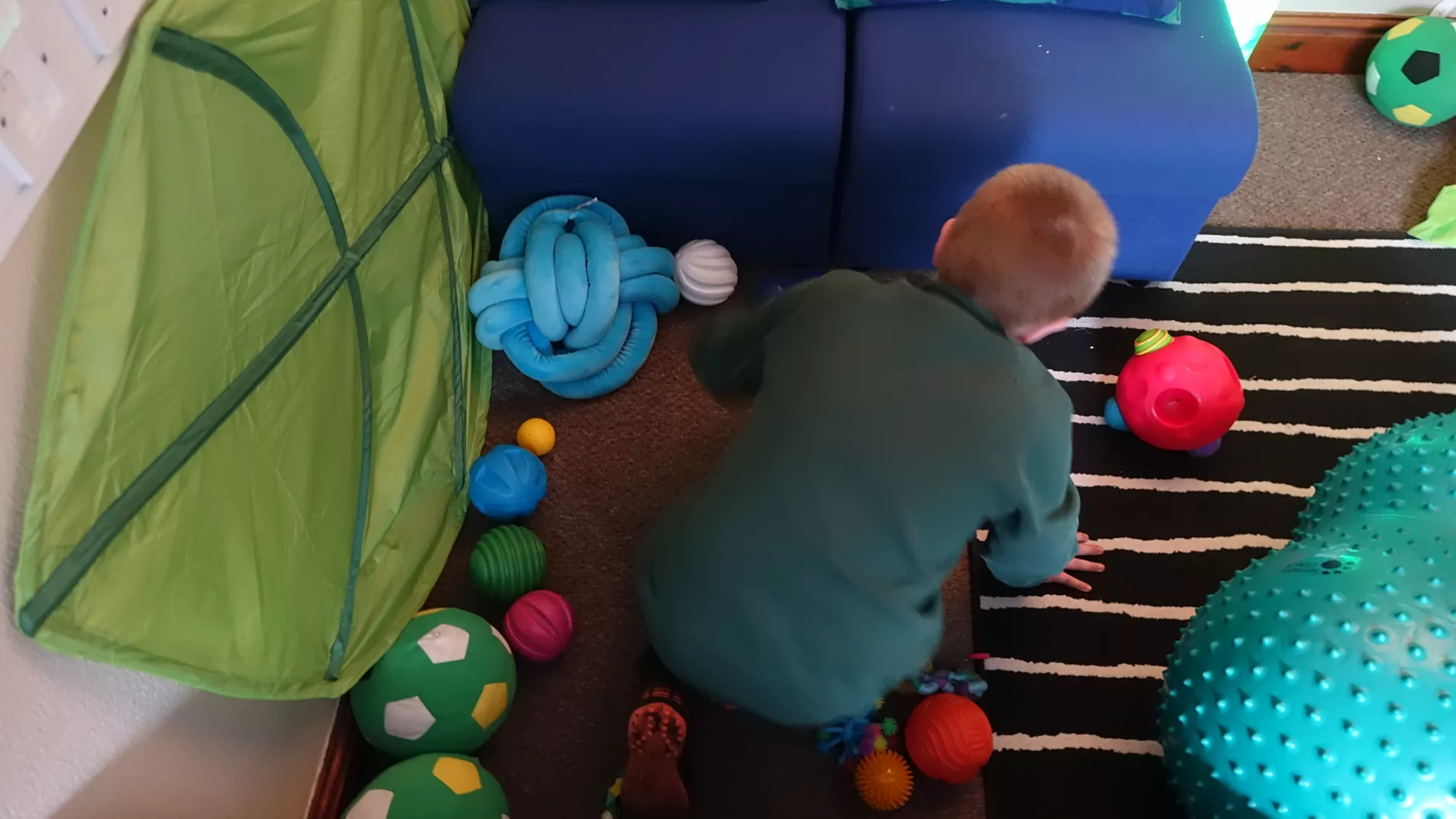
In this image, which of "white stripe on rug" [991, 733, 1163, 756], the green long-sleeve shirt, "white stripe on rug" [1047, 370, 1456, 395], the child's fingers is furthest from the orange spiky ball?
"white stripe on rug" [1047, 370, 1456, 395]

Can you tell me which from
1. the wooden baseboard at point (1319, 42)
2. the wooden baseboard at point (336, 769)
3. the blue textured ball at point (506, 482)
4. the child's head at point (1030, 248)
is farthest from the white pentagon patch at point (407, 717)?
the wooden baseboard at point (1319, 42)

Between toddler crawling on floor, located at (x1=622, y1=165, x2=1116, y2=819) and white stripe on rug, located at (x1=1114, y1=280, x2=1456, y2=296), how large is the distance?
825mm

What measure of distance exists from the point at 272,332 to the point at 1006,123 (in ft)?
3.40

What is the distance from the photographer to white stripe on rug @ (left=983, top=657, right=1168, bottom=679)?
1.31m

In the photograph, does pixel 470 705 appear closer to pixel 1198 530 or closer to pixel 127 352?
pixel 127 352

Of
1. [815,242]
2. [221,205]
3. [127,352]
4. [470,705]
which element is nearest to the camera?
[127,352]

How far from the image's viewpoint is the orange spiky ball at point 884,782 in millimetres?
1188

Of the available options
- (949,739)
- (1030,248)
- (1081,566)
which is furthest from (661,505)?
(1030,248)

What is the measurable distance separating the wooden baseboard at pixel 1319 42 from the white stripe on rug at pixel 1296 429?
0.89 m

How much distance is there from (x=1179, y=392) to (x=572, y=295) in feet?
3.15

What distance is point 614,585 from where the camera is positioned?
4.52 ft

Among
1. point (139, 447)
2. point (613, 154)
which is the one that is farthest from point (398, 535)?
point (613, 154)

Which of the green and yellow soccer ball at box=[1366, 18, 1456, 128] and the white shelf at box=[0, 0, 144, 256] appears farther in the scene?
the green and yellow soccer ball at box=[1366, 18, 1456, 128]

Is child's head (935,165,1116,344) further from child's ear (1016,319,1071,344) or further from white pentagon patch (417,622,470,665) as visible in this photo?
white pentagon patch (417,622,470,665)
